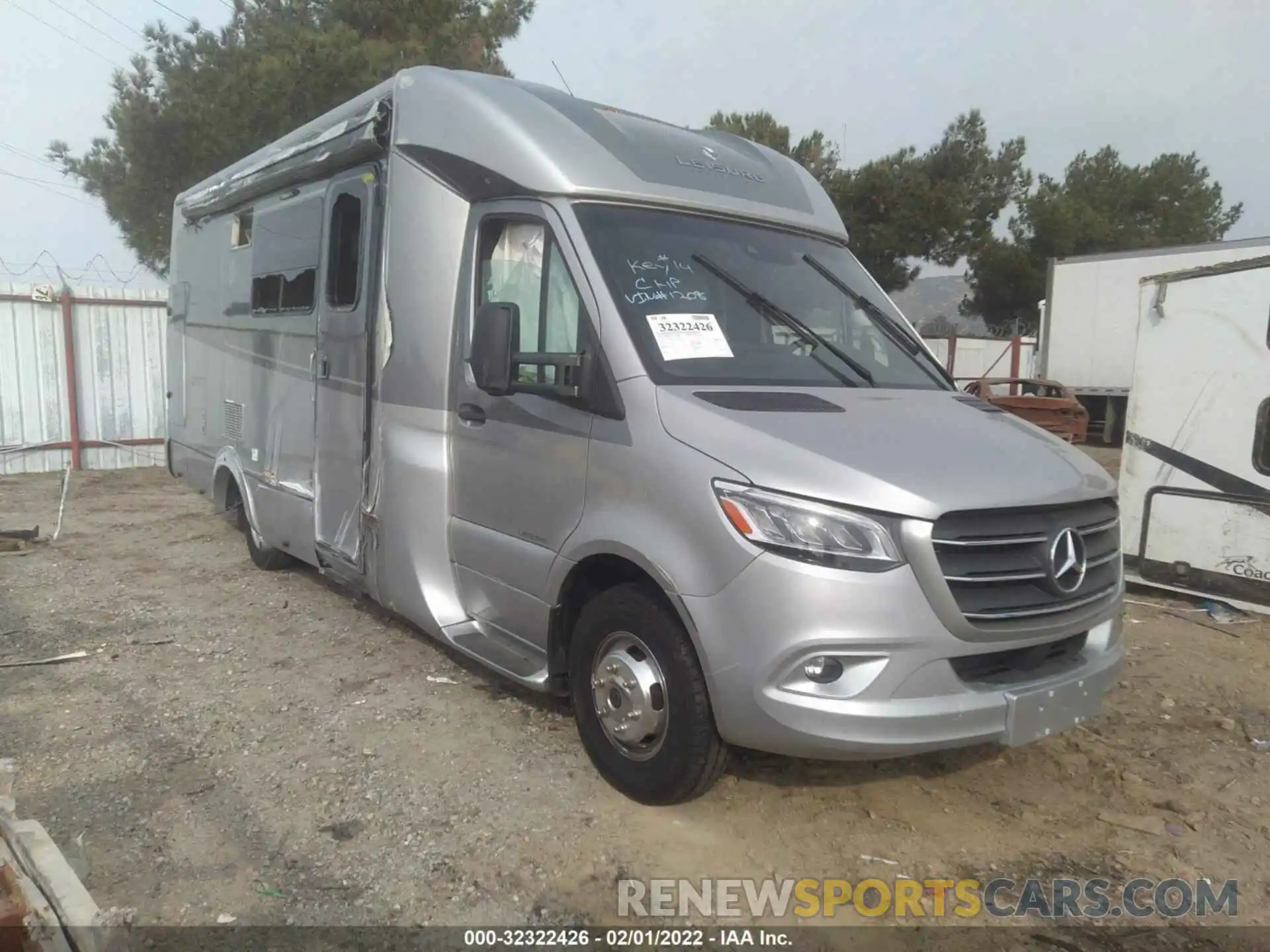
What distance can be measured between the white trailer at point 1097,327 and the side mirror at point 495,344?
697 inches

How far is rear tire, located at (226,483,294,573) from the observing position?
269 inches

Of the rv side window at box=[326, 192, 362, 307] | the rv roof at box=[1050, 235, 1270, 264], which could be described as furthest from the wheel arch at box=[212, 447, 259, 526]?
Answer: the rv roof at box=[1050, 235, 1270, 264]

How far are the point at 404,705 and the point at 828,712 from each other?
251 centimetres

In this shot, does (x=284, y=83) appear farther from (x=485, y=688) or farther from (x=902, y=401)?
(x=902, y=401)

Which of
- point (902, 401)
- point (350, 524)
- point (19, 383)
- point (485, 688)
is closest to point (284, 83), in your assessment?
point (19, 383)

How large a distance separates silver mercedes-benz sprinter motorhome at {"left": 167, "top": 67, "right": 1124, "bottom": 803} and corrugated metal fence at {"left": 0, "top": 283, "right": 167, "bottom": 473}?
8.17 meters

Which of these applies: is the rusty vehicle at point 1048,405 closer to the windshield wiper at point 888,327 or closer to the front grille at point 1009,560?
the windshield wiper at point 888,327

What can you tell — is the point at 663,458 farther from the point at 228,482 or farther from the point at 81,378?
the point at 81,378

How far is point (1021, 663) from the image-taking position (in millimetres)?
3293

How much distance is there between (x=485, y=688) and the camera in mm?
4812

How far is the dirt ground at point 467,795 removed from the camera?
3.14m

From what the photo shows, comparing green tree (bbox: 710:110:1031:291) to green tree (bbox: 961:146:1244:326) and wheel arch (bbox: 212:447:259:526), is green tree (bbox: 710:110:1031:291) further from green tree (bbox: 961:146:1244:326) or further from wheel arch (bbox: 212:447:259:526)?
wheel arch (bbox: 212:447:259:526)

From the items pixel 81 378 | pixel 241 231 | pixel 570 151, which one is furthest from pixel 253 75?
pixel 570 151

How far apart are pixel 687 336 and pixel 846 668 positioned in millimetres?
1458
